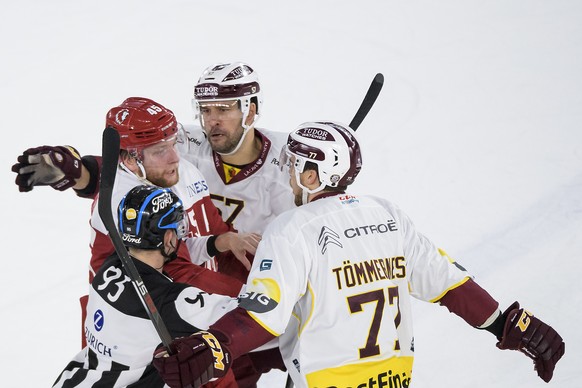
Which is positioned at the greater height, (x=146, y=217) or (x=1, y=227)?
(x=146, y=217)

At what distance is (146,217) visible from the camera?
2895 mm

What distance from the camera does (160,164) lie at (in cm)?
351

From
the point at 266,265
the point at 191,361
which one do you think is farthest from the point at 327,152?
the point at 191,361

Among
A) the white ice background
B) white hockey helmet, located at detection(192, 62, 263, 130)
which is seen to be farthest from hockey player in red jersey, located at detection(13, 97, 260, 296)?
the white ice background

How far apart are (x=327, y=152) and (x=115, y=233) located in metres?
0.73

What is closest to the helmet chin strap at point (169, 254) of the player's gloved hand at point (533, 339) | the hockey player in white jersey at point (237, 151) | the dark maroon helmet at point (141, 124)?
the dark maroon helmet at point (141, 124)

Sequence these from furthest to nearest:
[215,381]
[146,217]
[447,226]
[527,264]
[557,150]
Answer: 1. [557,150]
2. [447,226]
3. [527,264]
4. [215,381]
5. [146,217]

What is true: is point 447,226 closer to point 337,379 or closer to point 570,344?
point 570,344

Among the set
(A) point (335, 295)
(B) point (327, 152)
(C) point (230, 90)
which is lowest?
(A) point (335, 295)

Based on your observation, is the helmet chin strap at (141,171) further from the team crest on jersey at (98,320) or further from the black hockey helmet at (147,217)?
the team crest on jersey at (98,320)

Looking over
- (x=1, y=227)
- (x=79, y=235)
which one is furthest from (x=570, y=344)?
(x=1, y=227)

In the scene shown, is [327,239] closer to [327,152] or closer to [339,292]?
[339,292]

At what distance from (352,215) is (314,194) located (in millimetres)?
172

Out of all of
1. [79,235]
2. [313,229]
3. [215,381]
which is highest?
[313,229]
